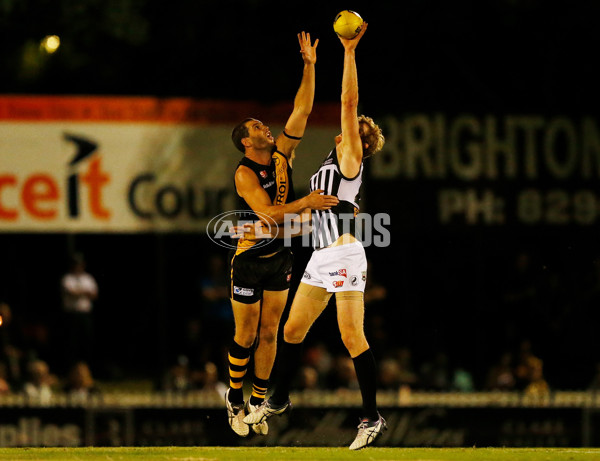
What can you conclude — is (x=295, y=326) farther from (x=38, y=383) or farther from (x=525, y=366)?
(x=525, y=366)

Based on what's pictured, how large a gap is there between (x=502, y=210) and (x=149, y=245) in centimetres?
829

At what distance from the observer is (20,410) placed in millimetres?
17125

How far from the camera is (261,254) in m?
12.5

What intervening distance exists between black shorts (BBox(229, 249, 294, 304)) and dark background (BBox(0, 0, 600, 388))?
786cm

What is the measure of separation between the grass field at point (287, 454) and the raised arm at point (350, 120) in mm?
2765

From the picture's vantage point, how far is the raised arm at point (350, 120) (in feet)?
38.5

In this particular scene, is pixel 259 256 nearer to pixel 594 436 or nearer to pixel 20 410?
pixel 20 410

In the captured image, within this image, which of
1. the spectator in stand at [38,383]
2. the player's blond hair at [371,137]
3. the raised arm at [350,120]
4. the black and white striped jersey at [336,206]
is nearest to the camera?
the raised arm at [350,120]

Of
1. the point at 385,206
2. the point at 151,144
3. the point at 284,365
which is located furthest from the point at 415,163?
the point at 284,365

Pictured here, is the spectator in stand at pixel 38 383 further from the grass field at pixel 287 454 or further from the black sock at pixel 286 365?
the black sock at pixel 286 365

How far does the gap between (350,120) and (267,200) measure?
44.2 inches

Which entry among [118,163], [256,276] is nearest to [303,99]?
[256,276]

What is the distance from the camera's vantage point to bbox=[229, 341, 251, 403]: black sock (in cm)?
1272

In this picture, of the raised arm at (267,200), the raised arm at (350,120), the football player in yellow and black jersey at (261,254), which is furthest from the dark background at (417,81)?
the raised arm at (350,120)
